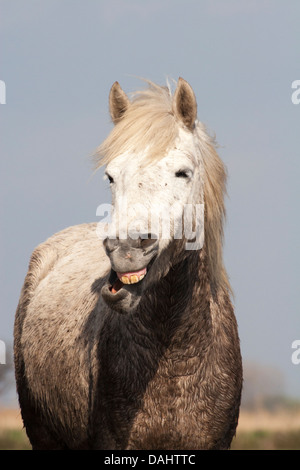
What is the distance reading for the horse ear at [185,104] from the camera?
6098mm

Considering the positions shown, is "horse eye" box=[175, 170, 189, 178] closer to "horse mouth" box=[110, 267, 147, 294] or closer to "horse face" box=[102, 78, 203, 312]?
"horse face" box=[102, 78, 203, 312]

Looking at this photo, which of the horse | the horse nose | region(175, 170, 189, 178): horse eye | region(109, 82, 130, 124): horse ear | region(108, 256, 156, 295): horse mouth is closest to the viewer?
the horse nose

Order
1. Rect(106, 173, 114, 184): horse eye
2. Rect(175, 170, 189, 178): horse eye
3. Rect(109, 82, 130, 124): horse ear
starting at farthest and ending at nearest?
1. Rect(109, 82, 130, 124): horse ear
2. Rect(106, 173, 114, 184): horse eye
3. Rect(175, 170, 189, 178): horse eye

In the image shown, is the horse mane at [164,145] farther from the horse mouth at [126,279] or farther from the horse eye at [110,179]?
the horse mouth at [126,279]

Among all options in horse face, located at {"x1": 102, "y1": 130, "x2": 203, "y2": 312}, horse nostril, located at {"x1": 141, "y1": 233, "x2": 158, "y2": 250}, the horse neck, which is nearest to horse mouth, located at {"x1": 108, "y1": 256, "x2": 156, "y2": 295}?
horse face, located at {"x1": 102, "y1": 130, "x2": 203, "y2": 312}

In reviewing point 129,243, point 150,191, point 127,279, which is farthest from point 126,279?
point 150,191

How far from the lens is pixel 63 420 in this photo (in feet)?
24.6

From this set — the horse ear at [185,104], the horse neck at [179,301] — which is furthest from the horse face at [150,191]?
the horse neck at [179,301]

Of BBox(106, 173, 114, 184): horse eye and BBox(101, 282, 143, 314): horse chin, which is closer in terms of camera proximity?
BBox(101, 282, 143, 314): horse chin

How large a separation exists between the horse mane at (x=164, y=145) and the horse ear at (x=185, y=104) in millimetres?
67

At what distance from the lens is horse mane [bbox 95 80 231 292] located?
6.02 m

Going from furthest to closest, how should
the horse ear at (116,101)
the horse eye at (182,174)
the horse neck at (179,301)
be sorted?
the horse ear at (116,101) → the horse neck at (179,301) → the horse eye at (182,174)

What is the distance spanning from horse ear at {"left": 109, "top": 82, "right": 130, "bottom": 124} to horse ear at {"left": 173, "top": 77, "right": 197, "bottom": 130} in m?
0.56

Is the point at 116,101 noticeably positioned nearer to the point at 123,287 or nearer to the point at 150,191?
the point at 150,191
